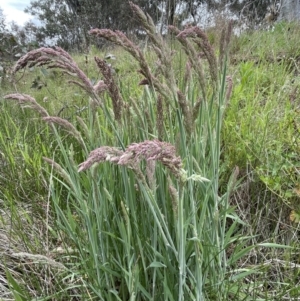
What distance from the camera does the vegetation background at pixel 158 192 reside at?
0.65m

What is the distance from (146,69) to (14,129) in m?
1.67

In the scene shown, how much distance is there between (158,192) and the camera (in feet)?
3.00

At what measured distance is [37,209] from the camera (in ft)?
4.46

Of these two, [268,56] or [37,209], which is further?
[268,56]

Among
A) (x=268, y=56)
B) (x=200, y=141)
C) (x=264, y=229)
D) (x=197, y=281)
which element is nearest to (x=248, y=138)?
(x=264, y=229)

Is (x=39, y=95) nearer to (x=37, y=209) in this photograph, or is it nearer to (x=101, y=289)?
(x=37, y=209)

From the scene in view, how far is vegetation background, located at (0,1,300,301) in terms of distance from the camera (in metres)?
0.65

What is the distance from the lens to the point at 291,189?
1238 mm

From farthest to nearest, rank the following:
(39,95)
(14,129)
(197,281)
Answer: (39,95), (14,129), (197,281)

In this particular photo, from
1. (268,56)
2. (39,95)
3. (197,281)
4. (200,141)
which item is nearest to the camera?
(197,281)

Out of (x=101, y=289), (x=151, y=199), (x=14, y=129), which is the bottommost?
(x=101, y=289)

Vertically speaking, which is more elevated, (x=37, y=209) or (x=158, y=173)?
(x=158, y=173)

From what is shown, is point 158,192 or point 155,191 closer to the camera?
point 155,191

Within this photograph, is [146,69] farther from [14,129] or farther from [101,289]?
[14,129]
